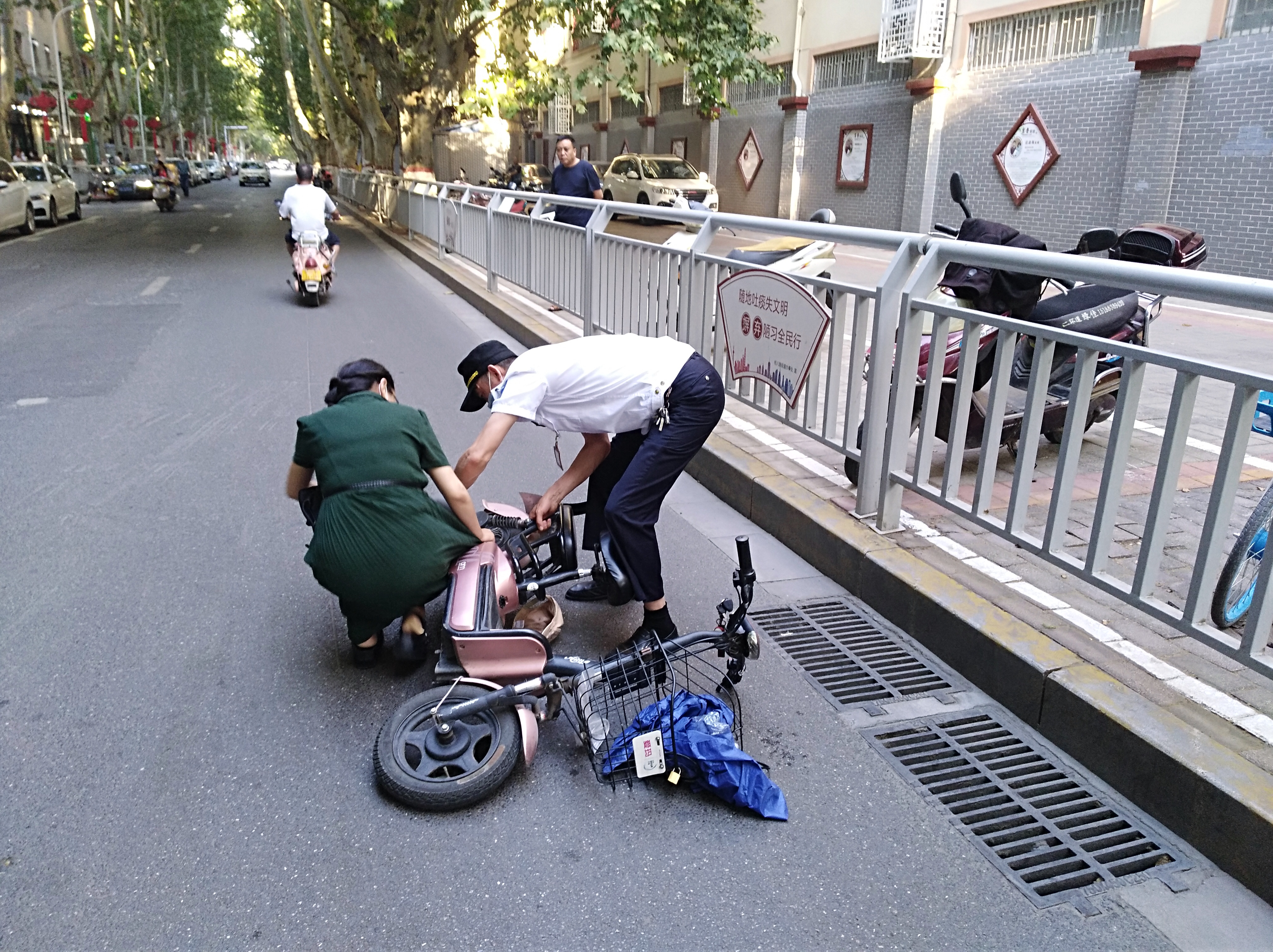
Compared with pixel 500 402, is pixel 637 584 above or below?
below

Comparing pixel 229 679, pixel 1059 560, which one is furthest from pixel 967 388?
pixel 229 679

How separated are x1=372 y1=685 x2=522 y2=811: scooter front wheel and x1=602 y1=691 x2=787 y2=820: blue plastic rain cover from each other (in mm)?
324

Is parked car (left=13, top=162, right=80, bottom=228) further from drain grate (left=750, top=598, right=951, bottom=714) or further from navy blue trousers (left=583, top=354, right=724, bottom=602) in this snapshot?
drain grate (left=750, top=598, right=951, bottom=714)

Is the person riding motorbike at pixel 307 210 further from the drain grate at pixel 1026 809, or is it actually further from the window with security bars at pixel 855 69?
the window with security bars at pixel 855 69

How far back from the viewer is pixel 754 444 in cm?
584

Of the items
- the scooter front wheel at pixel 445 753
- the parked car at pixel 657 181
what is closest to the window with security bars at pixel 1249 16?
the parked car at pixel 657 181

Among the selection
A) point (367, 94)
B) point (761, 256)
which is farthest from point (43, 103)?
point (761, 256)

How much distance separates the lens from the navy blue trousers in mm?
3543

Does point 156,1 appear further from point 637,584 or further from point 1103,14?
point 637,584

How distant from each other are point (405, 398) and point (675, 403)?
427 centimetres

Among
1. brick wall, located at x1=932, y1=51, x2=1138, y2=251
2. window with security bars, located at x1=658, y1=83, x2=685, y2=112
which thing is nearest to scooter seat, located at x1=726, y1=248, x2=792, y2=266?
brick wall, located at x1=932, y1=51, x2=1138, y2=251

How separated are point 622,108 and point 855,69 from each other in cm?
1442

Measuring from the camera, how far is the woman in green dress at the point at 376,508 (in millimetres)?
3326

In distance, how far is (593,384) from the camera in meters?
3.52
